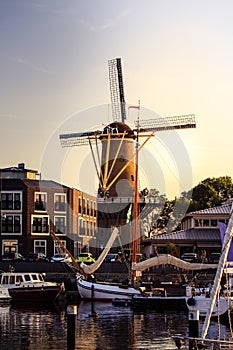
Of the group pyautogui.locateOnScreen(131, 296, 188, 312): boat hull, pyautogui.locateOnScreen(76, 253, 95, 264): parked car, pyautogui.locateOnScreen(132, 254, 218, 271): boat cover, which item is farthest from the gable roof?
pyautogui.locateOnScreen(131, 296, 188, 312): boat hull

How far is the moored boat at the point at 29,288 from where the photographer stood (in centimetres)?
6688

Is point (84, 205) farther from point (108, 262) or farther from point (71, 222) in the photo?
point (108, 262)

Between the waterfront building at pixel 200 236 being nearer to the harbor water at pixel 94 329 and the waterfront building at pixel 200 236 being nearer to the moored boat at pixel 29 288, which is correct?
the moored boat at pixel 29 288

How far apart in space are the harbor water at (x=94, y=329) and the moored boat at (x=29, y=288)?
4.55 meters

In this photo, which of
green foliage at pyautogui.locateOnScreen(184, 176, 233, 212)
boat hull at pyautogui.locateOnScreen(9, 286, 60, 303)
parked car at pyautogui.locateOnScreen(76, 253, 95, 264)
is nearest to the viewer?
boat hull at pyautogui.locateOnScreen(9, 286, 60, 303)

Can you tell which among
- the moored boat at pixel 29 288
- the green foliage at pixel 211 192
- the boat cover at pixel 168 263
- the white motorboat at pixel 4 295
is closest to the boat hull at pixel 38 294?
the moored boat at pixel 29 288

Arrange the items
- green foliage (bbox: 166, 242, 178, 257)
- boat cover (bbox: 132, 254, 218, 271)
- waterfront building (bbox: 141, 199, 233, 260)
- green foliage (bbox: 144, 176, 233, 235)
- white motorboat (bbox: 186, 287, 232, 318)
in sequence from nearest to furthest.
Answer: white motorboat (bbox: 186, 287, 232, 318) < boat cover (bbox: 132, 254, 218, 271) < green foliage (bbox: 166, 242, 178, 257) < waterfront building (bbox: 141, 199, 233, 260) < green foliage (bbox: 144, 176, 233, 235)

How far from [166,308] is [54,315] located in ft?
31.6

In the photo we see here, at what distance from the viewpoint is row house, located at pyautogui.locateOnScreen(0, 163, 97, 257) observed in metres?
107

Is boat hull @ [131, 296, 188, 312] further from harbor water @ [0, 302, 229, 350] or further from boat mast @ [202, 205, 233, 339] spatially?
boat mast @ [202, 205, 233, 339]

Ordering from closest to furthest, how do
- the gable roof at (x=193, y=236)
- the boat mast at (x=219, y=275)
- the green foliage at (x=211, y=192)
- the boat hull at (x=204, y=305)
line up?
the boat mast at (x=219, y=275)
the boat hull at (x=204, y=305)
the gable roof at (x=193, y=236)
the green foliage at (x=211, y=192)

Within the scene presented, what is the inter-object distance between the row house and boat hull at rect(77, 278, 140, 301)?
3511 cm

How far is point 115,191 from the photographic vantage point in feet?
341

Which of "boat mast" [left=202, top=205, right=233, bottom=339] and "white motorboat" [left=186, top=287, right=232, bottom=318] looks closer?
"boat mast" [left=202, top=205, right=233, bottom=339]
